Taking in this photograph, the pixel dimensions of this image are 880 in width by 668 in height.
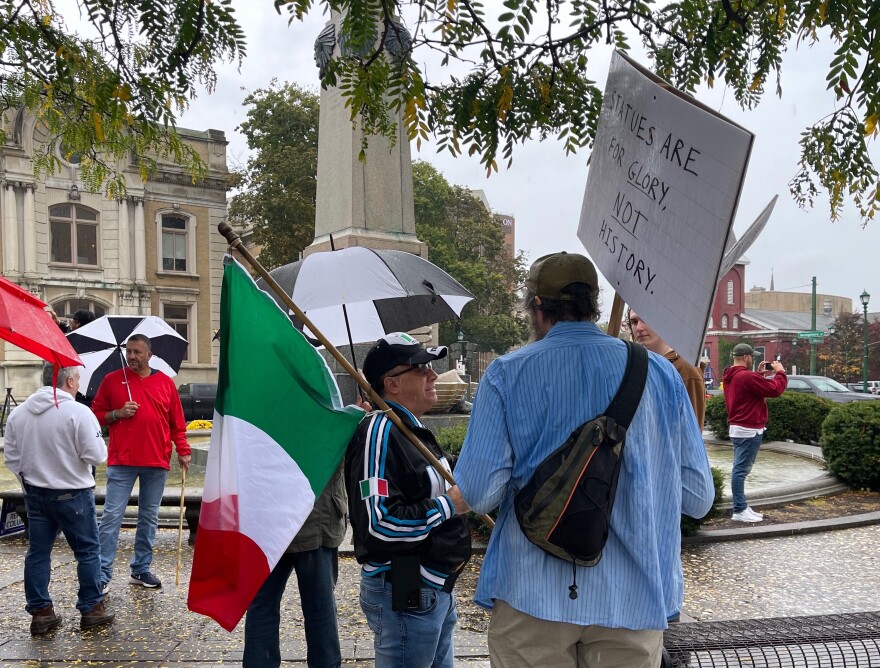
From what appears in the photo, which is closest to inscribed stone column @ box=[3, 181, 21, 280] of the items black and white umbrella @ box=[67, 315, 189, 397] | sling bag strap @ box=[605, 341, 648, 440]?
black and white umbrella @ box=[67, 315, 189, 397]

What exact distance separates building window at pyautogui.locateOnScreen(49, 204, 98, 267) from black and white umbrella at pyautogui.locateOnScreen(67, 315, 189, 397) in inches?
1150

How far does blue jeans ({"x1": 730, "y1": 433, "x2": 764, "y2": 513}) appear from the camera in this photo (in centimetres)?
845

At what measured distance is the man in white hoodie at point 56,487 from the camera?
517 centimetres

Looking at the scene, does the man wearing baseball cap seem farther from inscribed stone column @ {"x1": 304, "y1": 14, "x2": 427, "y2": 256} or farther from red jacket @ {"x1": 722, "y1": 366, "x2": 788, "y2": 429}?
inscribed stone column @ {"x1": 304, "y1": 14, "x2": 427, "y2": 256}

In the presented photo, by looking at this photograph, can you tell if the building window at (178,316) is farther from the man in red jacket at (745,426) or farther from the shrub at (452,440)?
the man in red jacket at (745,426)

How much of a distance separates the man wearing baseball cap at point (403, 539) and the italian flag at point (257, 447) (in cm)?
25

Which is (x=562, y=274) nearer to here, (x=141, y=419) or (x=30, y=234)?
(x=141, y=419)

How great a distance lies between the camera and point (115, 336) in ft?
23.4

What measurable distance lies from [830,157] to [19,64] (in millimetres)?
4727

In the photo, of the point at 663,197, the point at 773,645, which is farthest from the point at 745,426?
the point at 663,197

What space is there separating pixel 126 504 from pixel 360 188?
19.3ft

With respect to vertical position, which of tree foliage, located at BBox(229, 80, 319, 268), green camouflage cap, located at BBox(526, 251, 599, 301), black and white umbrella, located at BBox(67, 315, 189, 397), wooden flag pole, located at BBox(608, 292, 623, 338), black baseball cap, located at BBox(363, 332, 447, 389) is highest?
tree foliage, located at BBox(229, 80, 319, 268)

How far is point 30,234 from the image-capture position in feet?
106

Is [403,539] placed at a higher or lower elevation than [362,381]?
lower
